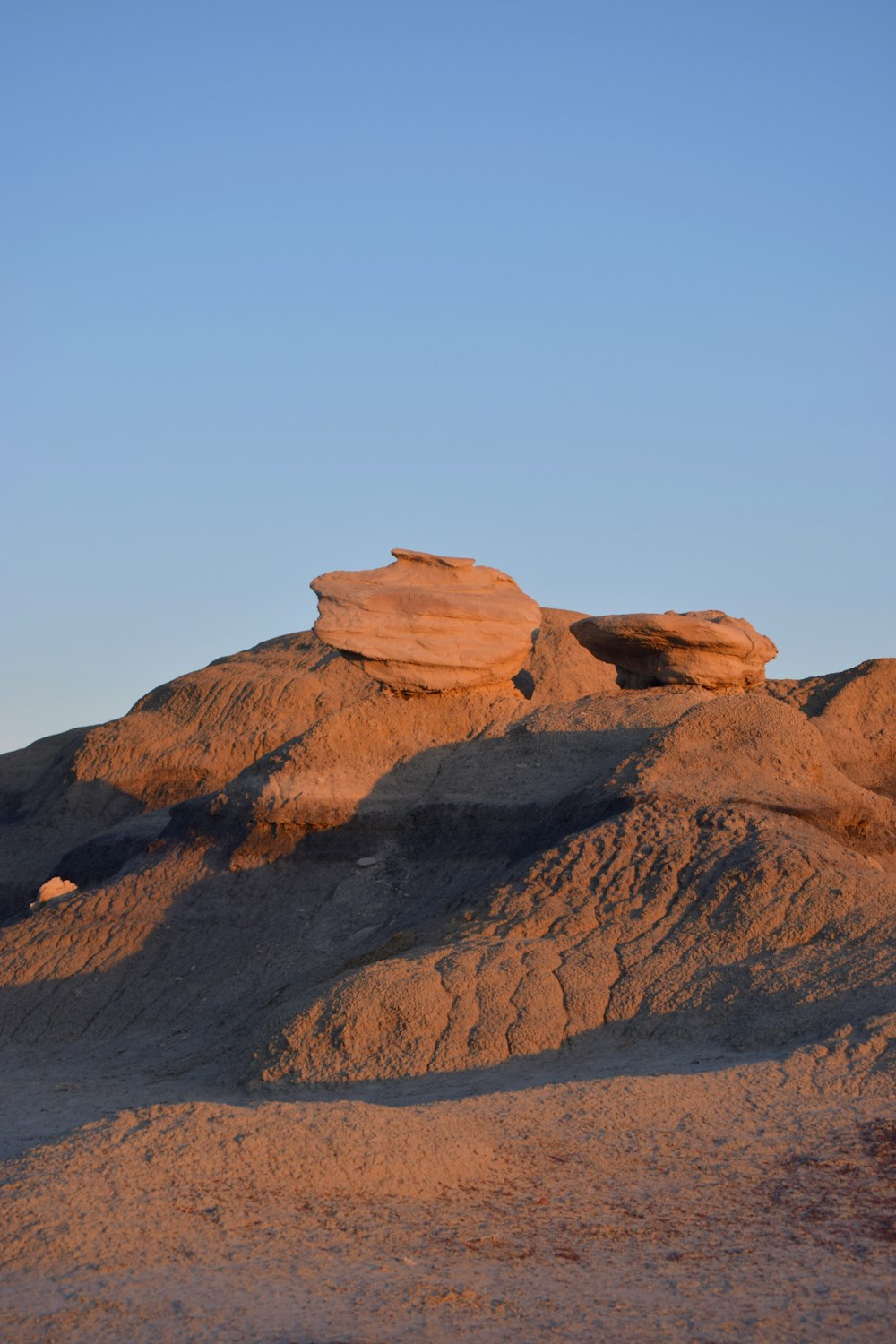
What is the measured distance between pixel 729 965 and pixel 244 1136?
4.47 m

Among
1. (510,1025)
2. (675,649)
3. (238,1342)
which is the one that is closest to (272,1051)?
(510,1025)

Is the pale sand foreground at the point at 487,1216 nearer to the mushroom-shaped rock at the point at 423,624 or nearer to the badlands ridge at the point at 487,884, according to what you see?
the badlands ridge at the point at 487,884

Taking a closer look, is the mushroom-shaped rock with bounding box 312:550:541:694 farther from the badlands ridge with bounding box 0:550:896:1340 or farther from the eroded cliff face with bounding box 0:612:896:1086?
the eroded cliff face with bounding box 0:612:896:1086

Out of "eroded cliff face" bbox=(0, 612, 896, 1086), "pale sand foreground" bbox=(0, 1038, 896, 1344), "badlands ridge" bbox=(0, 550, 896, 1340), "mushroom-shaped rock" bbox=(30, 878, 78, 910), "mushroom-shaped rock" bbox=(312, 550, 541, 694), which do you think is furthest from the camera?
"mushroom-shaped rock" bbox=(30, 878, 78, 910)

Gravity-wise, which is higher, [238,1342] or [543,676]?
[543,676]

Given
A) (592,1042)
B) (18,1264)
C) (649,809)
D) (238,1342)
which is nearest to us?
(238,1342)

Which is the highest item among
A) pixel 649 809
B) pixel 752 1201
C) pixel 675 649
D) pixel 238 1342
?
pixel 675 649

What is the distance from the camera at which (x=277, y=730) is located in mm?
22984

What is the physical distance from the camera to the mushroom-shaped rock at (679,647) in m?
16.9

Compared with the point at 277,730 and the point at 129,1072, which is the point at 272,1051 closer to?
the point at 129,1072

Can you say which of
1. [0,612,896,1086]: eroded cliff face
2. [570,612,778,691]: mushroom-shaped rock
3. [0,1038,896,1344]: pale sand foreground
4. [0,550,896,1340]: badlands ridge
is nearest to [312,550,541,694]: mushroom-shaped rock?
[0,550,896,1340]: badlands ridge

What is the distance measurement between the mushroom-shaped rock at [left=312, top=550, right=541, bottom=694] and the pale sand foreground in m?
7.58

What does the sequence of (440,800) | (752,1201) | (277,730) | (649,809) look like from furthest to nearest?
(277,730)
(440,800)
(649,809)
(752,1201)

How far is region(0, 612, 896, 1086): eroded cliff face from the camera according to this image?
10.2 meters
